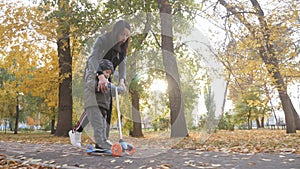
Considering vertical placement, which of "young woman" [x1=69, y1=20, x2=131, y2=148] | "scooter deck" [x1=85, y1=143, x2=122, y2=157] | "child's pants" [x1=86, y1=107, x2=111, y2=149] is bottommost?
"scooter deck" [x1=85, y1=143, x2=122, y2=157]

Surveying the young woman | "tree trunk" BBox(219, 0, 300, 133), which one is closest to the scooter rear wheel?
the young woman

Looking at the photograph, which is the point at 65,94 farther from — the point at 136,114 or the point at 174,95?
the point at 174,95

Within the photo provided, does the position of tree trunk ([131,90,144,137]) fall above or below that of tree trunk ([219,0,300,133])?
below

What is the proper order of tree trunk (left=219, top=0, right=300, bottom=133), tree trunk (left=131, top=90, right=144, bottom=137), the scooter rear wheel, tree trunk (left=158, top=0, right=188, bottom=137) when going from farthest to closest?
tree trunk (left=158, top=0, right=188, bottom=137) → tree trunk (left=131, top=90, right=144, bottom=137) → tree trunk (left=219, top=0, right=300, bottom=133) → the scooter rear wheel

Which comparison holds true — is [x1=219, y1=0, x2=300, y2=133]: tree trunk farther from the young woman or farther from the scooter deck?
the scooter deck

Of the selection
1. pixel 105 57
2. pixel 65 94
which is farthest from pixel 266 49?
pixel 65 94

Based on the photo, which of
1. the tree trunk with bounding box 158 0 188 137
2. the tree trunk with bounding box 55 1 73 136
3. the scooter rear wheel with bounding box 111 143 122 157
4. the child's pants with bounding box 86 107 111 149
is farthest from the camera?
the tree trunk with bounding box 55 1 73 136

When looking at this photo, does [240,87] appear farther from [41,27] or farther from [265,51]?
[41,27]

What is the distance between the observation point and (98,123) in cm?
438

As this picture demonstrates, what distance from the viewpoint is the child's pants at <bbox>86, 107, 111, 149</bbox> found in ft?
14.3

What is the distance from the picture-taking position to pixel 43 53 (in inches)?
533

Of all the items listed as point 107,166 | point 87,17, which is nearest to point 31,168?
point 107,166

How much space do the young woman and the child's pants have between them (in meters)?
0.09

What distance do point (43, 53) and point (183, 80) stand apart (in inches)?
259
